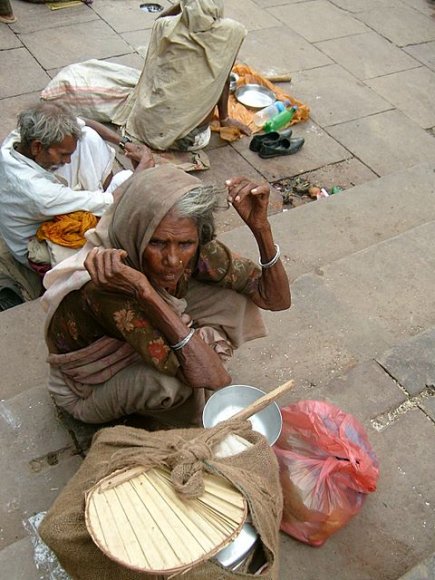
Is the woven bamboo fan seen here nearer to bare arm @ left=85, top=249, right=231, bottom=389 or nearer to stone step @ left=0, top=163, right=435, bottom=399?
bare arm @ left=85, top=249, right=231, bottom=389

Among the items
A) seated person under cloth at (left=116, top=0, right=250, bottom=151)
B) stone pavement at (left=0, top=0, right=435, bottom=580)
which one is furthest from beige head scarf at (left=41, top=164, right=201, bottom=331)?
seated person under cloth at (left=116, top=0, right=250, bottom=151)

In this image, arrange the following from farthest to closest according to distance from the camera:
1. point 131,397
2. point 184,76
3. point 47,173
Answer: point 184,76
point 47,173
point 131,397

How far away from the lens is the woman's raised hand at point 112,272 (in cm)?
203

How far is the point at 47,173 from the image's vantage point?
356 cm

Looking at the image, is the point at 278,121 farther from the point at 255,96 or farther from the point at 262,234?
the point at 262,234

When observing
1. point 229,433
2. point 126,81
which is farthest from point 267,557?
point 126,81

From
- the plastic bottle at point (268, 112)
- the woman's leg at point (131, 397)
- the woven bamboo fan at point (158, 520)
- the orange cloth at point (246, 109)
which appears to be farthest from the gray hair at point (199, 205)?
the plastic bottle at point (268, 112)

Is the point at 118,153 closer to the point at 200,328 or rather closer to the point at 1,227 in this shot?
the point at 1,227

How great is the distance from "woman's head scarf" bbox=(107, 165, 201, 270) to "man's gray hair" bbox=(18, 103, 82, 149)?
1.39 metres

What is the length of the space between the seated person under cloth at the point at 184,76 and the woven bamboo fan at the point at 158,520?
13.1 feet

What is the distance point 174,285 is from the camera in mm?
2389

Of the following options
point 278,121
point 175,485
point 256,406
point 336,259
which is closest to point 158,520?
point 175,485

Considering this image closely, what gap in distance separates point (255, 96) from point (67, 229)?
120 inches

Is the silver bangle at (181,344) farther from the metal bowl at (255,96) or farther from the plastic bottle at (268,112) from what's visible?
the metal bowl at (255,96)
